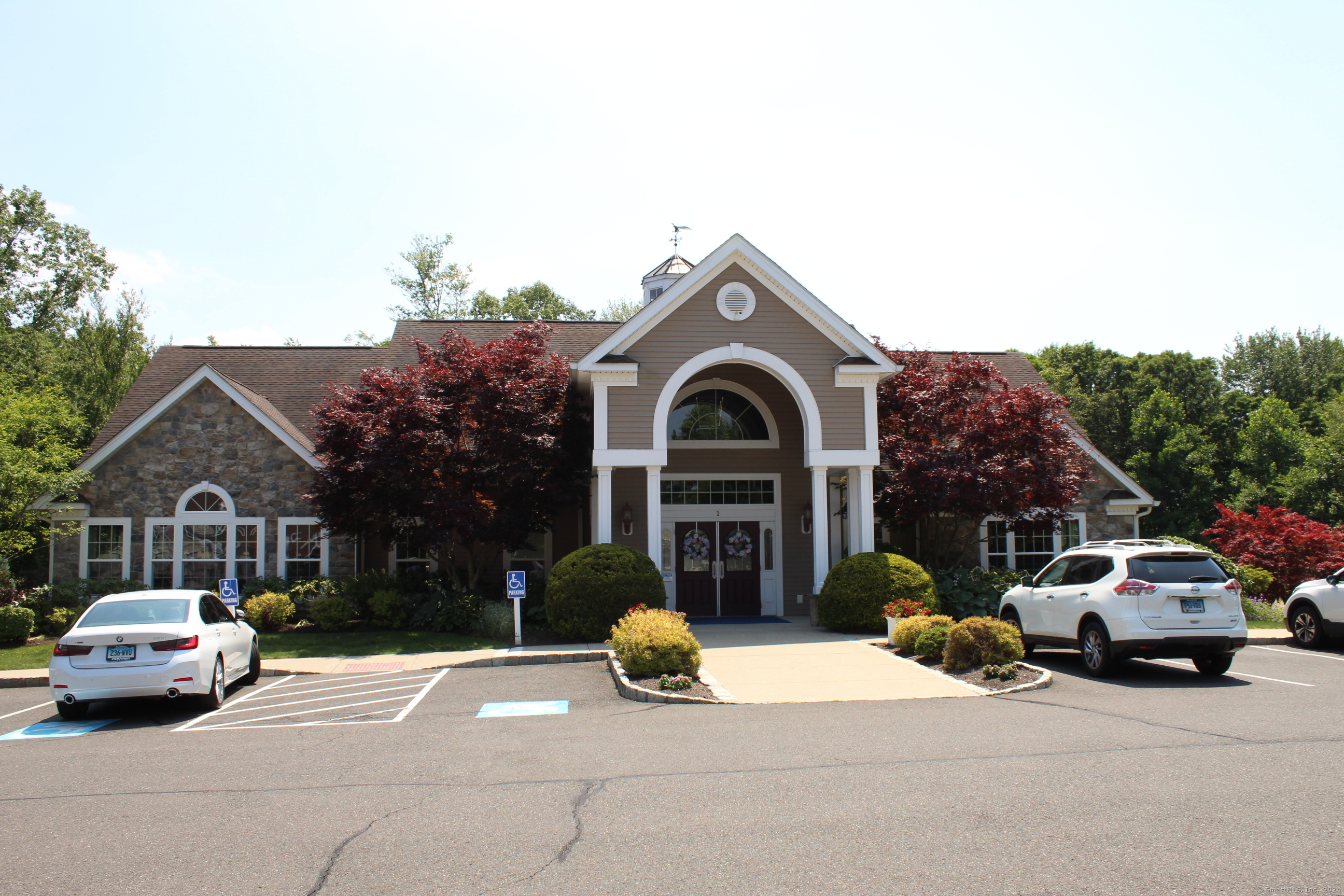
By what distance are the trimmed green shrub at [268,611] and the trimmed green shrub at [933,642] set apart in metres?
11.7

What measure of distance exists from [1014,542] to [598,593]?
11386mm

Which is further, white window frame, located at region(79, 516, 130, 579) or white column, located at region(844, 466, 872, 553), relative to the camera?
white window frame, located at region(79, 516, 130, 579)

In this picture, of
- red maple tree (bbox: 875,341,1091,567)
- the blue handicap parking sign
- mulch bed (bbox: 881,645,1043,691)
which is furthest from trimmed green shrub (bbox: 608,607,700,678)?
red maple tree (bbox: 875,341,1091,567)

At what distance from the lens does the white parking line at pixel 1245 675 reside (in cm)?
1141

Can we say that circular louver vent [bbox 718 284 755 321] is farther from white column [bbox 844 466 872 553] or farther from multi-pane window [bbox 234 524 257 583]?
multi-pane window [bbox 234 524 257 583]

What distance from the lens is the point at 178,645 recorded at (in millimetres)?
10453

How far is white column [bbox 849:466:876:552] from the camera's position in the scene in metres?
18.0

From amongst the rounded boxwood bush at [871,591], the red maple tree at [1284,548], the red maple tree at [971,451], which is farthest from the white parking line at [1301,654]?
the red maple tree at [1284,548]

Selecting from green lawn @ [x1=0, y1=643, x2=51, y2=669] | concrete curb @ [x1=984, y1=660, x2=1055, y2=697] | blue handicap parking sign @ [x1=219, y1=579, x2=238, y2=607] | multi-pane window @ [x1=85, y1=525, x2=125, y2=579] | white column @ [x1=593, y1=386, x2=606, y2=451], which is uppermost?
white column @ [x1=593, y1=386, x2=606, y2=451]

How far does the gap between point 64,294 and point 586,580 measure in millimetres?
37986

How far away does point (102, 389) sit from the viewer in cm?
3297

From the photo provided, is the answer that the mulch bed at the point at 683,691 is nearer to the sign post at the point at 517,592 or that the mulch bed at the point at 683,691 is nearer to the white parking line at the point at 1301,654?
the sign post at the point at 517,592

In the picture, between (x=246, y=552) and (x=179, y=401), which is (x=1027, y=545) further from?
(x=179, y=401)

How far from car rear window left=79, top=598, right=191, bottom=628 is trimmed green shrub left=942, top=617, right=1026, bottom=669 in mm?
9556
